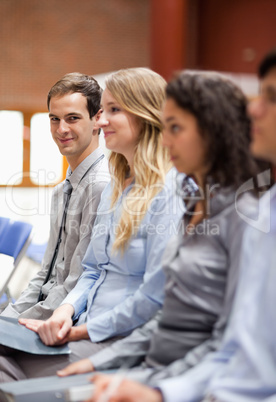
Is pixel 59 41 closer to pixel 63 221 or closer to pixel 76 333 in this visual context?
pixel 63 221

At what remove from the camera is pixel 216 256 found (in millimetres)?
1369

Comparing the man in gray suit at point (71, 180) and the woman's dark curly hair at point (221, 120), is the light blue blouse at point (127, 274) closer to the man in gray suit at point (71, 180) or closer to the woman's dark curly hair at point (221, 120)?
the man in gray suit at point (71, 180)

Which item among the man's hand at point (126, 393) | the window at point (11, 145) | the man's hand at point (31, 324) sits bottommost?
the window at point (11, 145)

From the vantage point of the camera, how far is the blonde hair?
192 cm

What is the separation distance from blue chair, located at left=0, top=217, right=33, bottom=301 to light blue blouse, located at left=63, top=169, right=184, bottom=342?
874mm

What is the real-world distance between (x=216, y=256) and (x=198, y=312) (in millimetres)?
158

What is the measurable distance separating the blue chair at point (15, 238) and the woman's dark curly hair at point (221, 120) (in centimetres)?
172

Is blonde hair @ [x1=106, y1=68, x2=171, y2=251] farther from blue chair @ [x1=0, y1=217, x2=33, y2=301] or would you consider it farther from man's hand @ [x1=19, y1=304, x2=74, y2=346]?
blue chair @ [x1=0, y1=217, x2=33, y2=301]

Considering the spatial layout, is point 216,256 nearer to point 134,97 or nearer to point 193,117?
point 193,117

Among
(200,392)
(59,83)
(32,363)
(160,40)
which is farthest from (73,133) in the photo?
(160,40)

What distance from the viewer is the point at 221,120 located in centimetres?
139

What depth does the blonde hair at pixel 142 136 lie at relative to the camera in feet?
6.30

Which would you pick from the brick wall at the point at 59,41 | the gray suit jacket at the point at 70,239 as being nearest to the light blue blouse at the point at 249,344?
the gray suit jacket at the point at 70,239

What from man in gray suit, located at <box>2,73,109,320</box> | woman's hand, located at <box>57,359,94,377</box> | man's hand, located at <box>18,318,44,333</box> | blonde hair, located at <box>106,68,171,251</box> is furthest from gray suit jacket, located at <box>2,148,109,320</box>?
woman's hand, located at <box>57,359,94,377</box>
